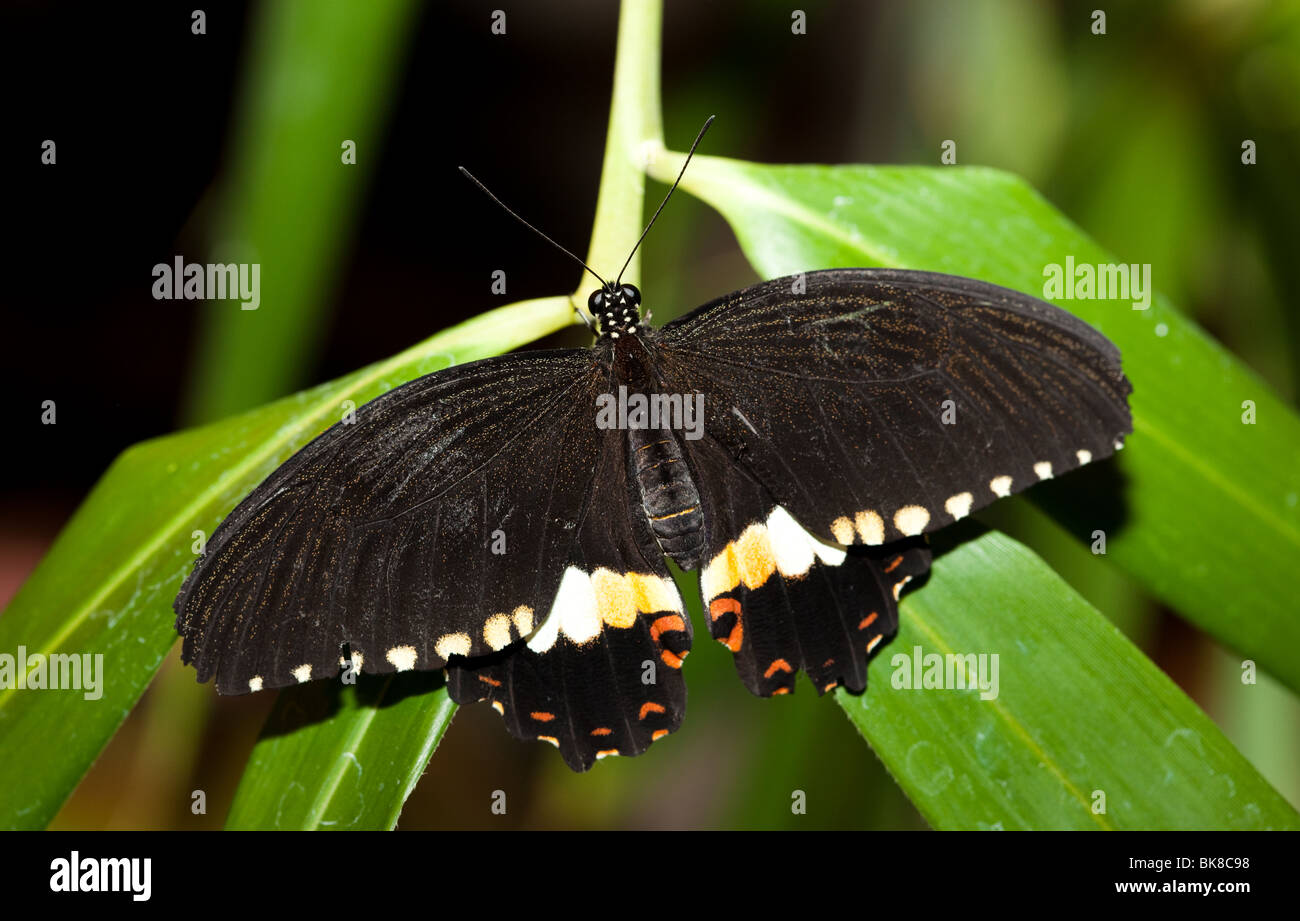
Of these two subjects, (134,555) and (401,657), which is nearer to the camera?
(401,657)

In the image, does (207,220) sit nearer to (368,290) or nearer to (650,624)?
(368,290)

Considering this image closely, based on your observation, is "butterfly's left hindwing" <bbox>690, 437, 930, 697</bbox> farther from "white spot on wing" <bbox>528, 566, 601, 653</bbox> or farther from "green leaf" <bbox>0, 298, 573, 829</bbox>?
"green leaf" <bbox>0, 298, 573, 829</bbox>

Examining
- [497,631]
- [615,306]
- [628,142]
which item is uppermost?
[628,142]

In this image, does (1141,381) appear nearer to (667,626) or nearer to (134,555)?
(667,626)

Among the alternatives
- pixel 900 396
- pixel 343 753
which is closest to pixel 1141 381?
pixel 900 396

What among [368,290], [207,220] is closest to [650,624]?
[207,220]

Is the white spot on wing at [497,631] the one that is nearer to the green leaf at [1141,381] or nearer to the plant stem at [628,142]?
the plant stem at [628,142]

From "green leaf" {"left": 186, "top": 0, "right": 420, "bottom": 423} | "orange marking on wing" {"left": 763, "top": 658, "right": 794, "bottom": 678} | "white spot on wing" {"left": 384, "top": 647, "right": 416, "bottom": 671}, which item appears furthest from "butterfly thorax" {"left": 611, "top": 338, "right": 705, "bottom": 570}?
"green leaf" {"left": 186, "top": 0, "right": 420, "bottom": 423}
